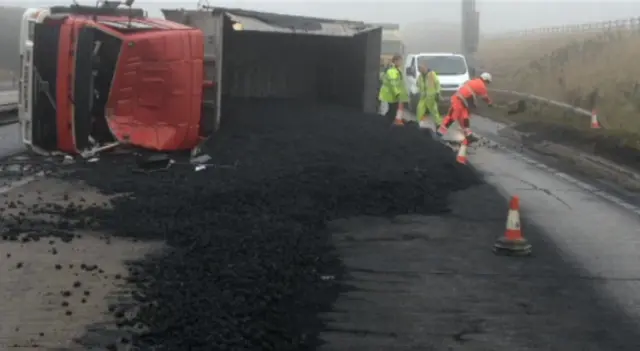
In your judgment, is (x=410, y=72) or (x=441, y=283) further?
(x=410, y=72)

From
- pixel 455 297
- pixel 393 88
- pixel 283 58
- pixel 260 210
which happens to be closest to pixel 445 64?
pixel 393 88

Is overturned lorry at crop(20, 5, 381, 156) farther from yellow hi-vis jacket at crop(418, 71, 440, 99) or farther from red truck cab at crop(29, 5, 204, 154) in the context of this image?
yellow hi-vis jacket at crop(418, 71, 440, 99)

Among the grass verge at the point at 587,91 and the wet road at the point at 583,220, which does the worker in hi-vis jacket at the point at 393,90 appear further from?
the wet road at the point at 583,220

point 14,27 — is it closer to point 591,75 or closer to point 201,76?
point 591,75

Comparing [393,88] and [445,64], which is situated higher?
[445,64]

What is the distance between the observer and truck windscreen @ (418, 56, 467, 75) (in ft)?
102

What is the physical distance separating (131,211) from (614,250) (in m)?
4.54

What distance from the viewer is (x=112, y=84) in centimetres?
1423

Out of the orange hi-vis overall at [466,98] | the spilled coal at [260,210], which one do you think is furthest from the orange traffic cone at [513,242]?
the orange hi-vis overall at [466,98]

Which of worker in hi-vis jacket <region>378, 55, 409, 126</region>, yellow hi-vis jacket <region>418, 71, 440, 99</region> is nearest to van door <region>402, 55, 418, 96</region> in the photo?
worker in hi-vis jacket <region>378, 55, 409, 126</region>

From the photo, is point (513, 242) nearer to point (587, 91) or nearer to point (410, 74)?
point (410, 74)

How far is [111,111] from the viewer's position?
47.0 feet

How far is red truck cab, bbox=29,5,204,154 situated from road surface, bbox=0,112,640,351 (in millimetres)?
2531

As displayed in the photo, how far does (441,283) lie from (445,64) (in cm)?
2384
